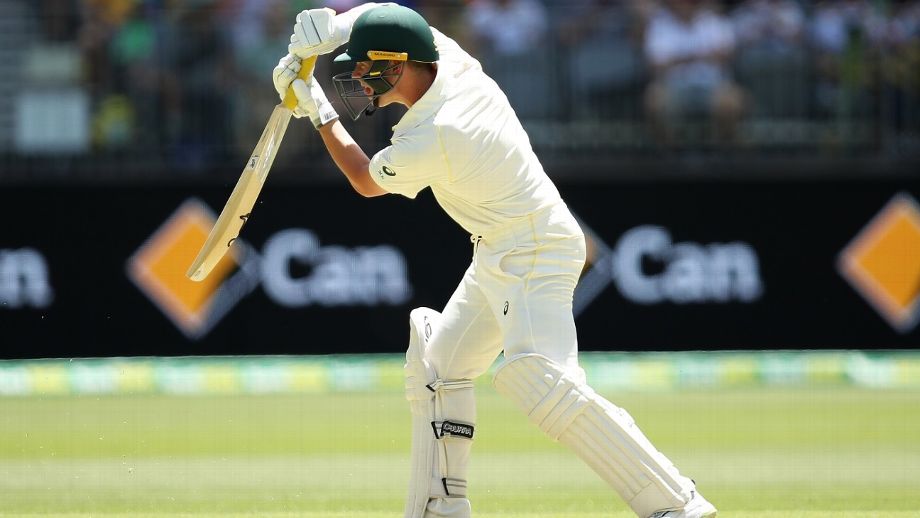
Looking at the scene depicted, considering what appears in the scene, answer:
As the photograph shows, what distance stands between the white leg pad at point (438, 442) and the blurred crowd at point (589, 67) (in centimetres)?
606

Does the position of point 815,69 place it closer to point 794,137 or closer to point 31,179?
point 794,137

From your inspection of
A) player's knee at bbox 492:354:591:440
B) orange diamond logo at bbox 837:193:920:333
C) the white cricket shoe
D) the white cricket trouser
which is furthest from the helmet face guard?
orange diamond logo at bbox 837:193:920:333

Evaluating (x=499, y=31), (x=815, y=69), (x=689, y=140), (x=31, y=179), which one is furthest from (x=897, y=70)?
(x=31, y=179)

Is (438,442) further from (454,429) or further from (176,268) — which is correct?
(176,268)

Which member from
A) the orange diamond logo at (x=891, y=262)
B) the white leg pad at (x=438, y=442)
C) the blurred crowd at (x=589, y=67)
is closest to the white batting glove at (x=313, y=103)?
the white leg pad at (x=438, y=442)

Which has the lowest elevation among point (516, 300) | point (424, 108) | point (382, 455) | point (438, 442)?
point (382, 455)

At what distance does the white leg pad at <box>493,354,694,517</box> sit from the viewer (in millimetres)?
4121

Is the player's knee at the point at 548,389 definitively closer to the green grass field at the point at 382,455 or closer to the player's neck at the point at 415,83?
the player's neck at the point at 415,83

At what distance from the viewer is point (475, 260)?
437 centimetres

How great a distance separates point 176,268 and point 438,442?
18.7 ft

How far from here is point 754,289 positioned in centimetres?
991

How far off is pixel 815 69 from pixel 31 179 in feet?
17.5

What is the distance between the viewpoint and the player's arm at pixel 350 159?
4.36m

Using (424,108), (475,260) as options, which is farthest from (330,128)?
(475,260)
